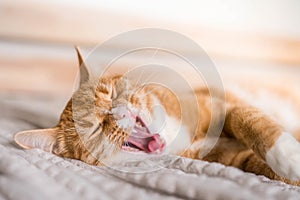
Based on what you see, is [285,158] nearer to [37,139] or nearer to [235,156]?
[235,156]

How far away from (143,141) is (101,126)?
0.37ft

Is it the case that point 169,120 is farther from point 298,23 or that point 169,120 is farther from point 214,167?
point 298,23

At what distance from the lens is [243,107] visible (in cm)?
125

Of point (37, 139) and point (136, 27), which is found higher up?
point (136, 27)

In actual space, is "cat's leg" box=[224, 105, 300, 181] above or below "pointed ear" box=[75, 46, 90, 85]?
below

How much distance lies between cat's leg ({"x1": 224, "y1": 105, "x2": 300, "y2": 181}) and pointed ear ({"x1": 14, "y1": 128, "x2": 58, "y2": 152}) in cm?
48

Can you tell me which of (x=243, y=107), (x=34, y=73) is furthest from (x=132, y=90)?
(x=34, y=73)

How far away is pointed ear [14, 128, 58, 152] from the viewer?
1.06 meters

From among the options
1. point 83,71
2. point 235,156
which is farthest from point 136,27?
point 235,156

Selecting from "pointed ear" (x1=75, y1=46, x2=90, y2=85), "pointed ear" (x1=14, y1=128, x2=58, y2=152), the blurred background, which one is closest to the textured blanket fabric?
"pointed ear" (x1=14, y1=128, x2=58, y2=152)

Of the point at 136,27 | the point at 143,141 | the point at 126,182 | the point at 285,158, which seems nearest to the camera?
the point at 126,182

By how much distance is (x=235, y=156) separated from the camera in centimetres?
121

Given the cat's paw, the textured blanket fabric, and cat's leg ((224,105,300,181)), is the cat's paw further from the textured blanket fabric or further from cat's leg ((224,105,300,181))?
the textured blanket fabric

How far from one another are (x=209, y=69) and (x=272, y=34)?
292 millimetres
